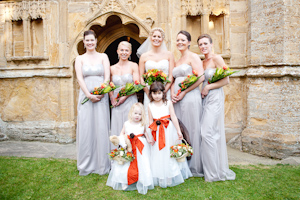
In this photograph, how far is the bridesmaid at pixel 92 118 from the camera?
4.45 m

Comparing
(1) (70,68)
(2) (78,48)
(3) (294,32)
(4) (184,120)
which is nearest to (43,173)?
(4) (184,120)

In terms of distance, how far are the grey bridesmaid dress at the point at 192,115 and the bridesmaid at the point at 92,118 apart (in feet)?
4.90

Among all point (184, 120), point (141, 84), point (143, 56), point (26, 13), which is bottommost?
point (184, 120)

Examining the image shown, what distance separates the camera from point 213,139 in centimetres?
405

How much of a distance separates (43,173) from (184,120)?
2.90 m

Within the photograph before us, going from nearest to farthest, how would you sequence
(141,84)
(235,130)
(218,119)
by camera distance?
(218,119) → (141,84) → (235,130)

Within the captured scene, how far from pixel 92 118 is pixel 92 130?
240mm

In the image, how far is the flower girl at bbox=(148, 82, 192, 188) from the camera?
3.79 meters

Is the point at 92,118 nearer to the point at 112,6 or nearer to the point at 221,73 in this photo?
the point at 221,73

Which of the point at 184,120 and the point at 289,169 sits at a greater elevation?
the point at 184,120

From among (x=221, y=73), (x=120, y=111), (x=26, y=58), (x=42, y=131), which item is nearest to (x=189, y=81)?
(x=221, y=73)

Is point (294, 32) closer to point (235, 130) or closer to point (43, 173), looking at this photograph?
point (235, 130)

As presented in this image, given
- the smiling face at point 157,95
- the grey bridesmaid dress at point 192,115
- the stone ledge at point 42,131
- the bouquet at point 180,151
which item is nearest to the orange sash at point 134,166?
the bouquet at point 180,151

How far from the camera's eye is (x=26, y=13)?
6918 mm
